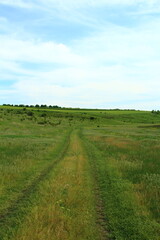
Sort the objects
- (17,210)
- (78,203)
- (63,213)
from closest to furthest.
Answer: (63,213), (17,210), (78,203)

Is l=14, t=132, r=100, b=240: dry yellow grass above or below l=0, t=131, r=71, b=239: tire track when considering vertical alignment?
above

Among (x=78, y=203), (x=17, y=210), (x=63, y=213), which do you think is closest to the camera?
(x=63, y=213)

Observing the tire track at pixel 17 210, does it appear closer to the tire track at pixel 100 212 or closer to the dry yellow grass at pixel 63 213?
the dry yellow grass at pixel 63 213

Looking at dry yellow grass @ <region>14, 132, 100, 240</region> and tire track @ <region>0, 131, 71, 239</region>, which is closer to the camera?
dry yellow grass @ <region>14, 132, 100, 240</region>

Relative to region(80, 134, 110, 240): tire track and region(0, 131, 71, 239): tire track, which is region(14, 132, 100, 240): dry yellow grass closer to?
region(80, 134, 110, 240): tire track

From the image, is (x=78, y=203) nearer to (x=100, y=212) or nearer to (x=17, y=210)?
(x=100, y=212)

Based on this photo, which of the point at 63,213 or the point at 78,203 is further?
the point at 78,203

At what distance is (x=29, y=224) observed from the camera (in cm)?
703

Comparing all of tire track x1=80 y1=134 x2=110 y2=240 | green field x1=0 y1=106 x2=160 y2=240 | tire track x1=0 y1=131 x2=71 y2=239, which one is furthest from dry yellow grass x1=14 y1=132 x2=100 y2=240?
tire track x1=0 y1=131 x2=71 y2=239

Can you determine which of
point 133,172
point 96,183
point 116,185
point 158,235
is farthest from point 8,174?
point 158,235

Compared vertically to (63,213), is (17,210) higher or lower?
lower

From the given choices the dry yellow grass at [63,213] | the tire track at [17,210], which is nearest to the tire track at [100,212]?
the dry yellow grass at [63,213]

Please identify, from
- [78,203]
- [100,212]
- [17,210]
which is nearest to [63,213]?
[78,203]

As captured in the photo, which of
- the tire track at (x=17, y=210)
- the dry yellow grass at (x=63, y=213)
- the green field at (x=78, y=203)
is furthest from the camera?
the tire track at (x=17, y=210)
